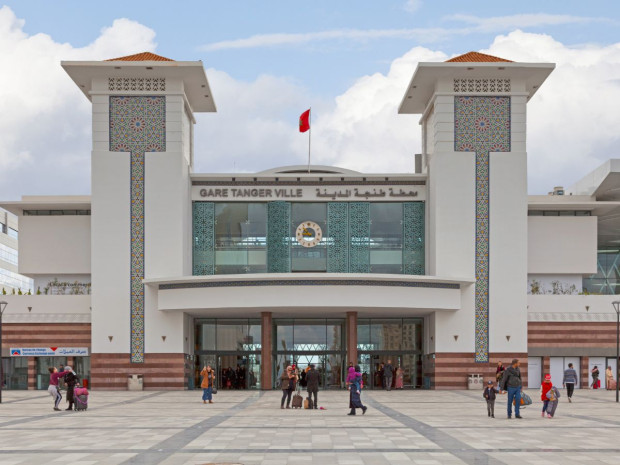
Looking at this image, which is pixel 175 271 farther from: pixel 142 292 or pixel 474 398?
pixel 474 398

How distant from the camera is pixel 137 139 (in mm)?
40719

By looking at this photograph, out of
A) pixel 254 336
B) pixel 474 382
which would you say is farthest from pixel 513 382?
→ pixel 254 336

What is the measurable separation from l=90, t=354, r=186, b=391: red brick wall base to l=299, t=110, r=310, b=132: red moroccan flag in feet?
38.6

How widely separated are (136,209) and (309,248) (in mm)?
7743

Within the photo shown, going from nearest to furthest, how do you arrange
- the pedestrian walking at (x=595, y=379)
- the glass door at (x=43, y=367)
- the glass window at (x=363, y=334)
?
the pedestrian walking at (x=595, y=379) → the glass door at (x=43, y=367) → the glass window at (x=363, y=334)

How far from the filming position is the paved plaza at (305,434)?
15.6 metres

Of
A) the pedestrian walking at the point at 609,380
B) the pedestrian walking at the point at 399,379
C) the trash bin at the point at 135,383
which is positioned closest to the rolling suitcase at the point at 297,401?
the trash bin at the point at 135,383

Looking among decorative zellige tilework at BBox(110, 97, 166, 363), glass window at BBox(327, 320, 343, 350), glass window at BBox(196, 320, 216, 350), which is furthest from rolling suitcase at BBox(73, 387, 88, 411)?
glass window at BBox(327, 320, 343, 350)

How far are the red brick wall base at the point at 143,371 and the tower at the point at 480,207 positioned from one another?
10886 millimetres

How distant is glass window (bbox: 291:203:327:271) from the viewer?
42.1 metres

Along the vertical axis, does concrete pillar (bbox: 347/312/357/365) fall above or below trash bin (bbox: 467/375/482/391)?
above

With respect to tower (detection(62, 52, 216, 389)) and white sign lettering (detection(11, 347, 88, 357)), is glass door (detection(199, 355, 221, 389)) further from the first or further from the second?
white sign lettering (detection(11, 347, 88, 357))

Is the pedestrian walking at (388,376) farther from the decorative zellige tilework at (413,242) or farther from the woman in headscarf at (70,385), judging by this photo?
the woman in headscarf at (70,385)

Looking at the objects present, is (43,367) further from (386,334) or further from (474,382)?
(474,382)
